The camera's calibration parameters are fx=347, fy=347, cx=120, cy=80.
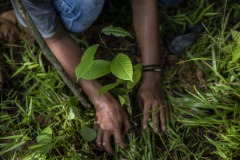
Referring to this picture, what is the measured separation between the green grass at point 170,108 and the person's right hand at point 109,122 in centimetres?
6

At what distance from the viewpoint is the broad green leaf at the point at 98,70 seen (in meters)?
1.16

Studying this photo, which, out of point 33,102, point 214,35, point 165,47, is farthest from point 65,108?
point 214,35

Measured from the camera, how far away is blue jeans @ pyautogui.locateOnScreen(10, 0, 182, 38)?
122cm

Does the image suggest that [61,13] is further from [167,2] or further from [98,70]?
[167,2]

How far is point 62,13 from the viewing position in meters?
1.40

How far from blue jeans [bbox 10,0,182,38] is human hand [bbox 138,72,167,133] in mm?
349

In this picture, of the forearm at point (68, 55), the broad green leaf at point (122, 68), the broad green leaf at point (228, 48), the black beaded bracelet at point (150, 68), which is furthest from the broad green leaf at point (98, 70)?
the broad green leaf at point (228, 48)

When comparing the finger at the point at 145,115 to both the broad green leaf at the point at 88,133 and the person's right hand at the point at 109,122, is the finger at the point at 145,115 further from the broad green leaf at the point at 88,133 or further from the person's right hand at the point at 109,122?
the broad green leaf at the point at 88,133

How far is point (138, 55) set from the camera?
167 centimetres

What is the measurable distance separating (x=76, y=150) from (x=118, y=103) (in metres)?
0.26

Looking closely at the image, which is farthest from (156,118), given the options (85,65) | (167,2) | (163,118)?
(167,2)

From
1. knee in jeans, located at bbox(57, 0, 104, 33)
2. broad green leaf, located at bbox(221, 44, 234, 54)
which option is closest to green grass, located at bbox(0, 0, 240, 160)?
broad green leaf, located at bbox(221, 44, 234, 54)

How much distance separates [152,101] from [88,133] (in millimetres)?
294

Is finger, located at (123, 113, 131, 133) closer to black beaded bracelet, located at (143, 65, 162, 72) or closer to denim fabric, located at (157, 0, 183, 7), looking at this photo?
black beaded bracelet, located at (143, 65, 162, 72)
